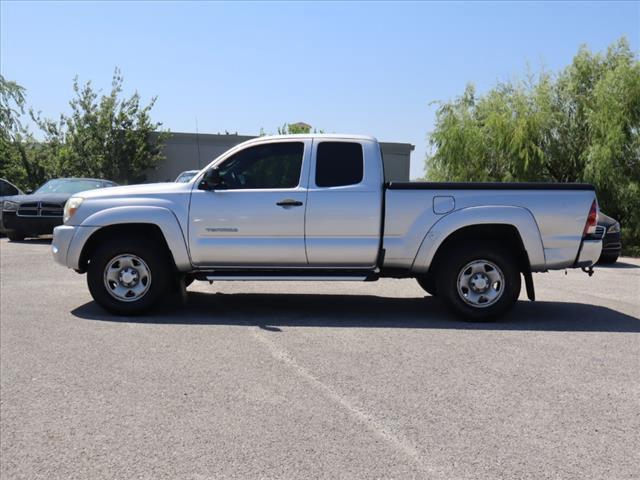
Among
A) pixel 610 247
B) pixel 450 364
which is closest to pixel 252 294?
pixel 450 364

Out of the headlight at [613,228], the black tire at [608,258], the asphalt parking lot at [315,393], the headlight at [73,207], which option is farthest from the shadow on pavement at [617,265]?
the headlight at [73,207]

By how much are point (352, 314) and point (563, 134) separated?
14.2m

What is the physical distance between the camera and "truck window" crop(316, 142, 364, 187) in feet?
24.5

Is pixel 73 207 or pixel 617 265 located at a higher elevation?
pixel 73 207

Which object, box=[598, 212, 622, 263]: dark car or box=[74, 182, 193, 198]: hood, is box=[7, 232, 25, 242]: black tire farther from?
box=[598, 212, 622, 263]: dark car

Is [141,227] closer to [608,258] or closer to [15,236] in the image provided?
[608,258]

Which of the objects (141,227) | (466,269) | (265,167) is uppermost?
(265,167)

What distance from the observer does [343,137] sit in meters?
7.64

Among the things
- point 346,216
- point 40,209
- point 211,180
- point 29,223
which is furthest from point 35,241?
point 346,216

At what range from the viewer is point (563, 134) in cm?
1941

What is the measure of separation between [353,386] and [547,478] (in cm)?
175

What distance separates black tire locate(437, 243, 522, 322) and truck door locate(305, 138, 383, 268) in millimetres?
871

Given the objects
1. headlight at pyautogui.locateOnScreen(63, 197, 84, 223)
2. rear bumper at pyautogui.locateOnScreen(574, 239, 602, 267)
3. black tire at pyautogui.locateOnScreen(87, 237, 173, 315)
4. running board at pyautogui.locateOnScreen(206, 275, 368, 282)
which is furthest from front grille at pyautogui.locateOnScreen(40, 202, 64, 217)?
rear bumper at pyautogui.locateOnScreen(574, 239, 602, 267)

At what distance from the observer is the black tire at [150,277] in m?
7.41
